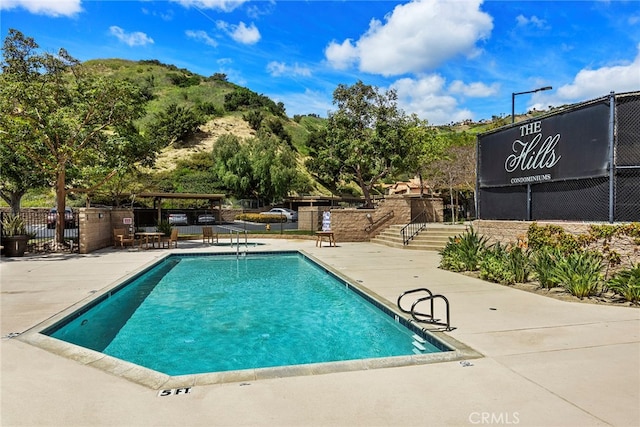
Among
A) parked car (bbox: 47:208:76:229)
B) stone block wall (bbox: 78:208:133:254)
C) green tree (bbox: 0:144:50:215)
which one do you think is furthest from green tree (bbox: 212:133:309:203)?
stone block wall (bbox: 78:208:133:254)

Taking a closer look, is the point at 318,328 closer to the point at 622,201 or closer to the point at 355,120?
the point at 622,201

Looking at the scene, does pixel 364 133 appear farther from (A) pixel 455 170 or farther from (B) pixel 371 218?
(B) pixel 371 218

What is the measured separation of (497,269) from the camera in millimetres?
8914

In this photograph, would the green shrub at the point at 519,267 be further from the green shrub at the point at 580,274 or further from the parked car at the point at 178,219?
the parked car at the point at 178,219

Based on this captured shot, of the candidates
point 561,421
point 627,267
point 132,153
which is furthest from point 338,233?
point 561,421

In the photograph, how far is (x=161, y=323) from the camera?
22.5ft

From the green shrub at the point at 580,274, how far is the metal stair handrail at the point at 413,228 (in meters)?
9.07

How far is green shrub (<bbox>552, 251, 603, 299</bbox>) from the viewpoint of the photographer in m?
7.12

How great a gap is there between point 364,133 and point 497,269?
20.8 metres

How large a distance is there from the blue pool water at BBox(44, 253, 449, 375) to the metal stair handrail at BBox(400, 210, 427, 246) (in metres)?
7.22

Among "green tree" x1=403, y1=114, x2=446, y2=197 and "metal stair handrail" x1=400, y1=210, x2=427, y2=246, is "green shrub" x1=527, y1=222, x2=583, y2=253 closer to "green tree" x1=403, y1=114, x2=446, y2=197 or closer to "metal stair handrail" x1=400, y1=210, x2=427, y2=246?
"metal stair handrail" x1=400, y1=210, x2=427, y2=246

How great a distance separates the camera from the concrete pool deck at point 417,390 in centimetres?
306

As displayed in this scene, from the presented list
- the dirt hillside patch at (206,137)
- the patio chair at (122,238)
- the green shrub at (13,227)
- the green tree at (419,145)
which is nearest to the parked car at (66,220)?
the patio chair at (122,238)

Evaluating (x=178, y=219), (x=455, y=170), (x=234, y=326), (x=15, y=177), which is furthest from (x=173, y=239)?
(x=455, y=170)
